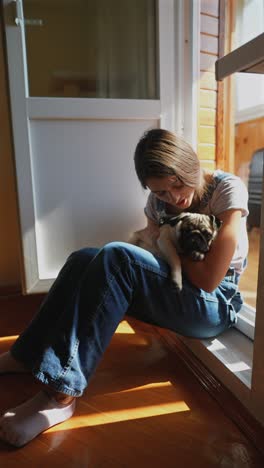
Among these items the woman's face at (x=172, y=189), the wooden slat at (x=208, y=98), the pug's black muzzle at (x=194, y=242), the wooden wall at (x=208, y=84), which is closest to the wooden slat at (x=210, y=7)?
the wooden wall at (x=208, y=84)

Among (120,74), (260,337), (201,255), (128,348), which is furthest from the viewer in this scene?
(120,74)

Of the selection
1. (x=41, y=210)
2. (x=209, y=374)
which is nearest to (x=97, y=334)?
(x=209, y=374)

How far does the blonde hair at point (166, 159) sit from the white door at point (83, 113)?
0.42 m

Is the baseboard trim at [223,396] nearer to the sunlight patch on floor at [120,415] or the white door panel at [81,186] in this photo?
the sunlight patch on floor at [120,415]

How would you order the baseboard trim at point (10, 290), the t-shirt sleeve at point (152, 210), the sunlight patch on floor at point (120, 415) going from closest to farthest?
the sunlight patch on floor at point (120, 415), the t-shirt sleeve at point (152, 210), the baseboard trim at point (10, 290)

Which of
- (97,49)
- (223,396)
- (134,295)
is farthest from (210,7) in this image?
(223,396)

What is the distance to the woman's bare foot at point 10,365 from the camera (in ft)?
3.72

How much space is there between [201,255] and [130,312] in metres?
→ 0.27

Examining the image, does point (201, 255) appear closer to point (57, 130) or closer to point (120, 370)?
point (120, 370)

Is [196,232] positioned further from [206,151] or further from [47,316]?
[206,151]

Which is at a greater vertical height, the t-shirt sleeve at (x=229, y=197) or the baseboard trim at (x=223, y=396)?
the t-shirt sleeve at (x=229, y=197)

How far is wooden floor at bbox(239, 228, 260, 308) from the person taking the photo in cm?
170

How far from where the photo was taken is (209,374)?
1091mm

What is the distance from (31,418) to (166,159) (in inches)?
29.8
